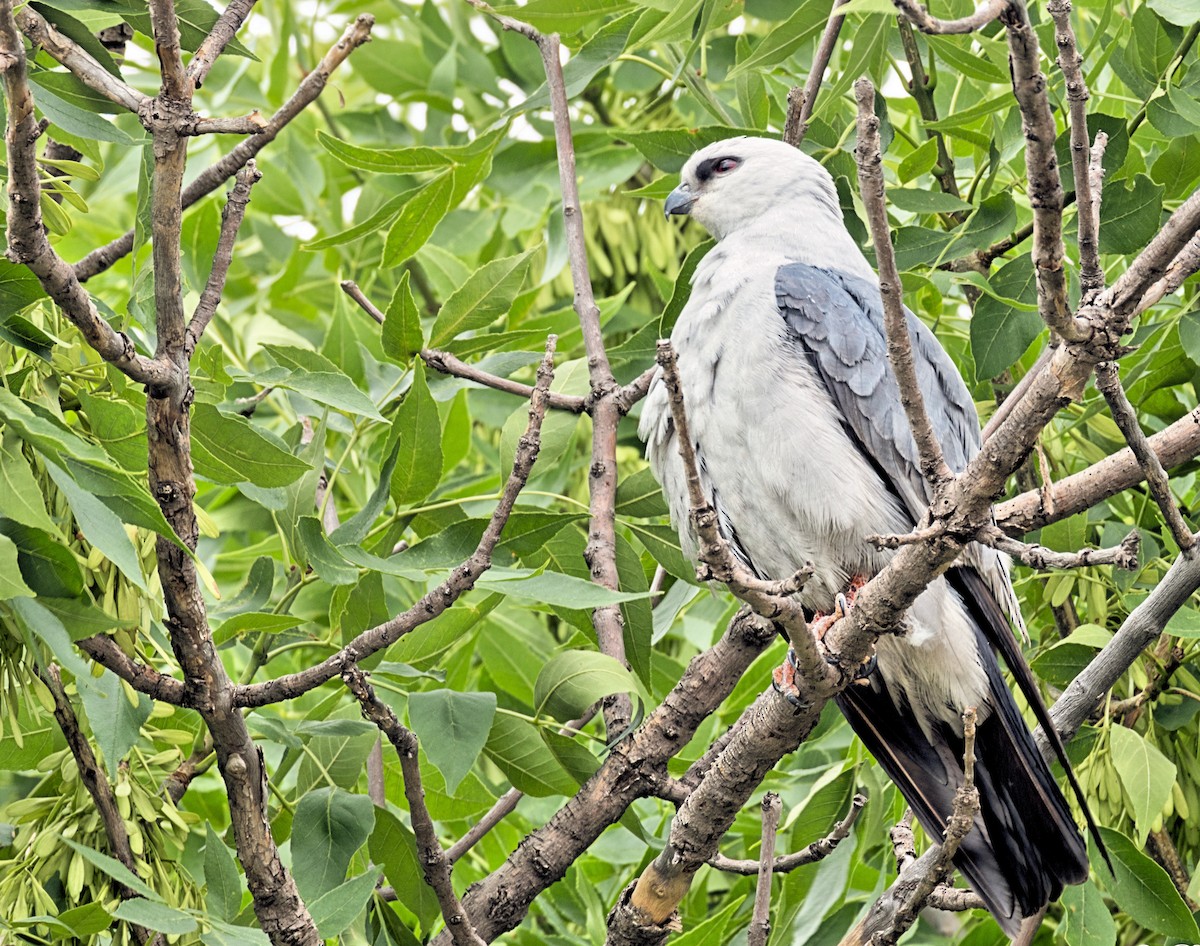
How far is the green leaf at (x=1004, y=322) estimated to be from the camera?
3131mm

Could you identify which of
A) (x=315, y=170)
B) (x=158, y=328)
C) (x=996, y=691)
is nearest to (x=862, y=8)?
(x=158, y=328)

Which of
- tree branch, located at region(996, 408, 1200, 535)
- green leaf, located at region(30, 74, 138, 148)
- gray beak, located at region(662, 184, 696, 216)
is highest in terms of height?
green leaf, located at region(30, 74, 138, 148)

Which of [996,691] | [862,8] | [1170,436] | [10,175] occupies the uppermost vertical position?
[862,8]

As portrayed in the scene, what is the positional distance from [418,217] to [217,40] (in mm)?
1163

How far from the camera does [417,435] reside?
2.72 meters

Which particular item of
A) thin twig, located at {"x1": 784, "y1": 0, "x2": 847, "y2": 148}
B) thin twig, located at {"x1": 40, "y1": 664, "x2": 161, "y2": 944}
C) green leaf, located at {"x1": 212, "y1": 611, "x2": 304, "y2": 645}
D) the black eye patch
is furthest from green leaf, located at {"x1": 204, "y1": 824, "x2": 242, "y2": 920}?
the black eye patch

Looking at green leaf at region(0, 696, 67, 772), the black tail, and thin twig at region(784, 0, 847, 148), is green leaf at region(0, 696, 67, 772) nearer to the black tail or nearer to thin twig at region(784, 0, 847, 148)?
the black tail

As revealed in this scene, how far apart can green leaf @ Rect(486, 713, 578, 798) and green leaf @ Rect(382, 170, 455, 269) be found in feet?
3.83

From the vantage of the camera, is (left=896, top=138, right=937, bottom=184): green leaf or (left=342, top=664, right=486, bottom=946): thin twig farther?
(left=896, top=138, right=937, bottom=184): green leaf

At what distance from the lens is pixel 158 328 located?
2.14 m

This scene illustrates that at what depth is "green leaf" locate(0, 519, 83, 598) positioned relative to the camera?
2131mm

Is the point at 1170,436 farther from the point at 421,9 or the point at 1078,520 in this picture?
the point at 421,9

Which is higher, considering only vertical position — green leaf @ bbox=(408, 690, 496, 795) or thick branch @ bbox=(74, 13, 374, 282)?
thick branch @ bbox=(74, 13, 374, 282)

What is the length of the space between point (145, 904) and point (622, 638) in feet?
4.35
